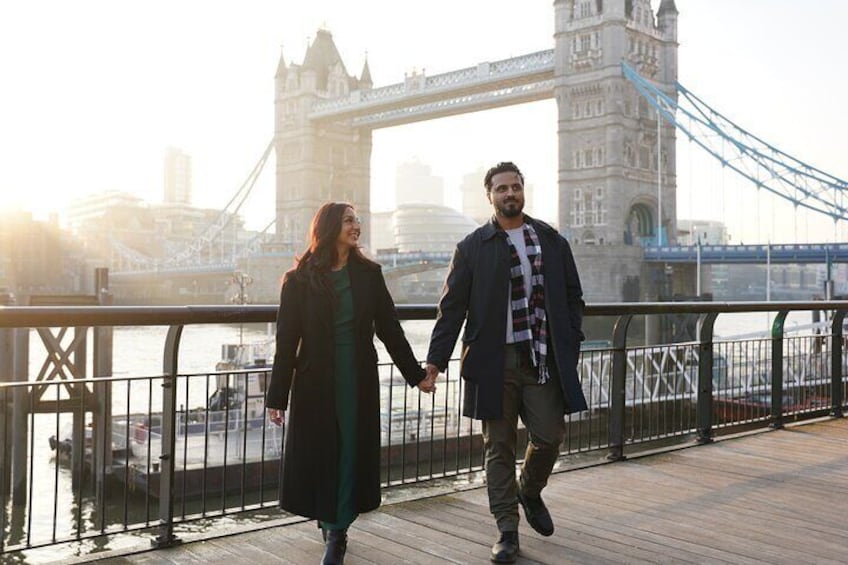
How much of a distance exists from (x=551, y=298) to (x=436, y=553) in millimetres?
1136

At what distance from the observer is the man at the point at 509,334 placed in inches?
136

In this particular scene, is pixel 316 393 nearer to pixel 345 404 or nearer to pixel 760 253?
pixel 345 404

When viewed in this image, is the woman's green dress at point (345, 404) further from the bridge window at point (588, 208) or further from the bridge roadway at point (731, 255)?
the bridge window at point (588, 208)

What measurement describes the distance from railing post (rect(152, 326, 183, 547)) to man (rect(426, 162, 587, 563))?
107cm

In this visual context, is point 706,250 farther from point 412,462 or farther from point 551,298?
point 551,298

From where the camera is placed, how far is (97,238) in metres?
100

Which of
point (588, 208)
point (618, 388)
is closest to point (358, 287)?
point (618, 388)

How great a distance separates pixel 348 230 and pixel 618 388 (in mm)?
2671

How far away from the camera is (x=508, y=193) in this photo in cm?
347

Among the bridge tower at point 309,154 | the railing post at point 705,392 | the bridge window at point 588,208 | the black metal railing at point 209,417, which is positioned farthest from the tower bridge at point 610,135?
the railing post at point 705,392

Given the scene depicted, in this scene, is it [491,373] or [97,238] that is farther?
[97,238]

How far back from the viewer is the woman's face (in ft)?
10.5

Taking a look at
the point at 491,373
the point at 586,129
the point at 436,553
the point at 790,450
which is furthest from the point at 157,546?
the point at 586,129

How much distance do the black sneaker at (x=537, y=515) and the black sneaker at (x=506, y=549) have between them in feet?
0.87
